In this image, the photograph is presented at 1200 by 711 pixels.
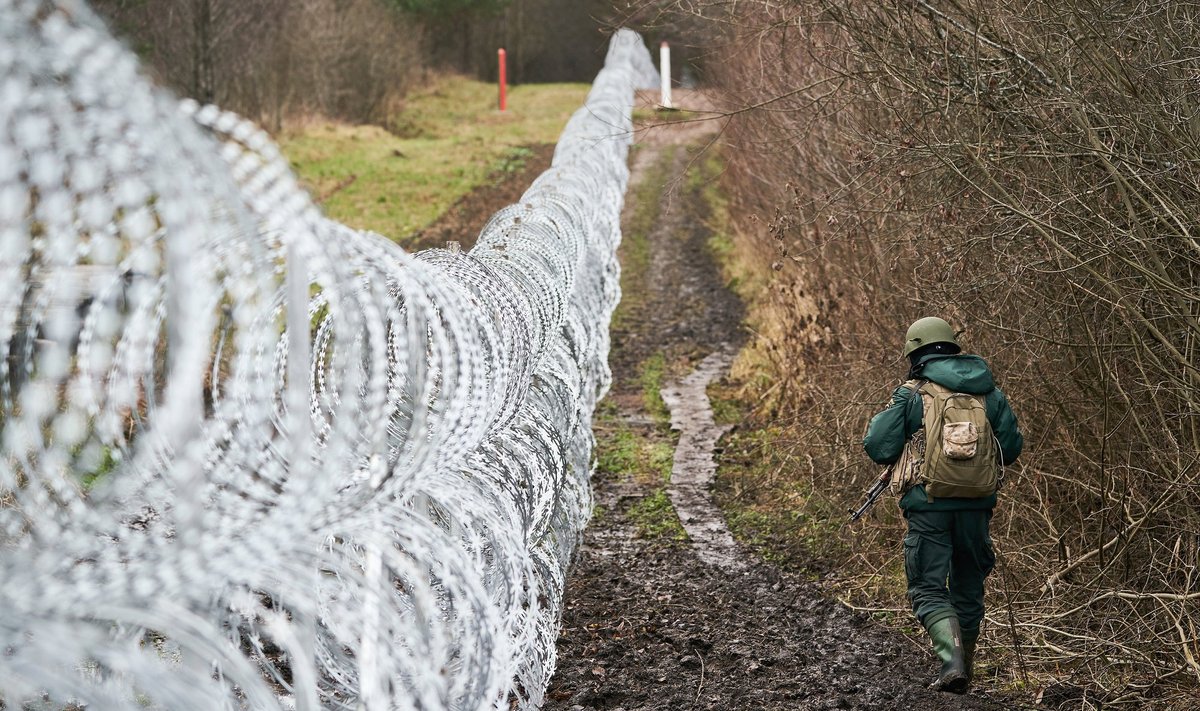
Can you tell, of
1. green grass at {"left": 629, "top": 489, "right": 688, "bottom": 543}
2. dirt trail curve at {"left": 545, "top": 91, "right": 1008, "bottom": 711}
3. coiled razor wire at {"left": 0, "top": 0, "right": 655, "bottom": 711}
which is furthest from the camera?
green grass at {"left": 629, "top": 489, "right": 688, "bottom": 543}

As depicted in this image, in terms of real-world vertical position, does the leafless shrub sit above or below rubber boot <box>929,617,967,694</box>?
above

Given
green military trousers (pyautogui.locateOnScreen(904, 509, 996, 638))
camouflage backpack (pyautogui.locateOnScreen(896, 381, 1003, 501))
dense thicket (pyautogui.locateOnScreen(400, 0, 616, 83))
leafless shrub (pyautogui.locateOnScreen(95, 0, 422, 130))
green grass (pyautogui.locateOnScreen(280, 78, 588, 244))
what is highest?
dense thicket (pyautogui.locateOnScreen(400, 0, 616, 83))

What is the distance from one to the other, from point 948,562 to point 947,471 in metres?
0.43

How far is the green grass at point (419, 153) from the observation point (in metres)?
21.2

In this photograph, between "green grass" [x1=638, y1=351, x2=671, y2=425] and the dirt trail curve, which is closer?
the dirt trail curve

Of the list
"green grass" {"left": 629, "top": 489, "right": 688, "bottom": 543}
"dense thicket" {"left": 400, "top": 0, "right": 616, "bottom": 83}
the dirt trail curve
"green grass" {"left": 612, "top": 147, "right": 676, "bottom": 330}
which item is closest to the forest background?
the dirt trail curve

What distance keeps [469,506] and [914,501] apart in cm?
240

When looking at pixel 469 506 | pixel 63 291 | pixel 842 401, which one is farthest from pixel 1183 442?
pixel 63 291

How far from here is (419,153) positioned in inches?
1081

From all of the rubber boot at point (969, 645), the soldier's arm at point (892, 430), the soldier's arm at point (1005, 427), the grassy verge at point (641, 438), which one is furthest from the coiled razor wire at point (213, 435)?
the grassy verge at point (641, 438)

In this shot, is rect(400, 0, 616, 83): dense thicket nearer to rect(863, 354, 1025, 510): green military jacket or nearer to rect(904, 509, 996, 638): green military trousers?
rect(863, 354, 1025, 510): green military jacket

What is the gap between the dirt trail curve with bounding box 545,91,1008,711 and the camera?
19.9 feet

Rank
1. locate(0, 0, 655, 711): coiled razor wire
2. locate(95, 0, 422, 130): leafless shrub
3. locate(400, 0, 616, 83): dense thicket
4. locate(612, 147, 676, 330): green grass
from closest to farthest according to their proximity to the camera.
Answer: locate(0, 0, 655, 711): coiled razor wire
locate(612, 147, 676, 330): green grass
locate(95, 0, 422, 130): leafless shrub
locate(400, 0, 616, 83): dense thicket

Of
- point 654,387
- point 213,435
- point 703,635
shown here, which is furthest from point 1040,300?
point 654,387
